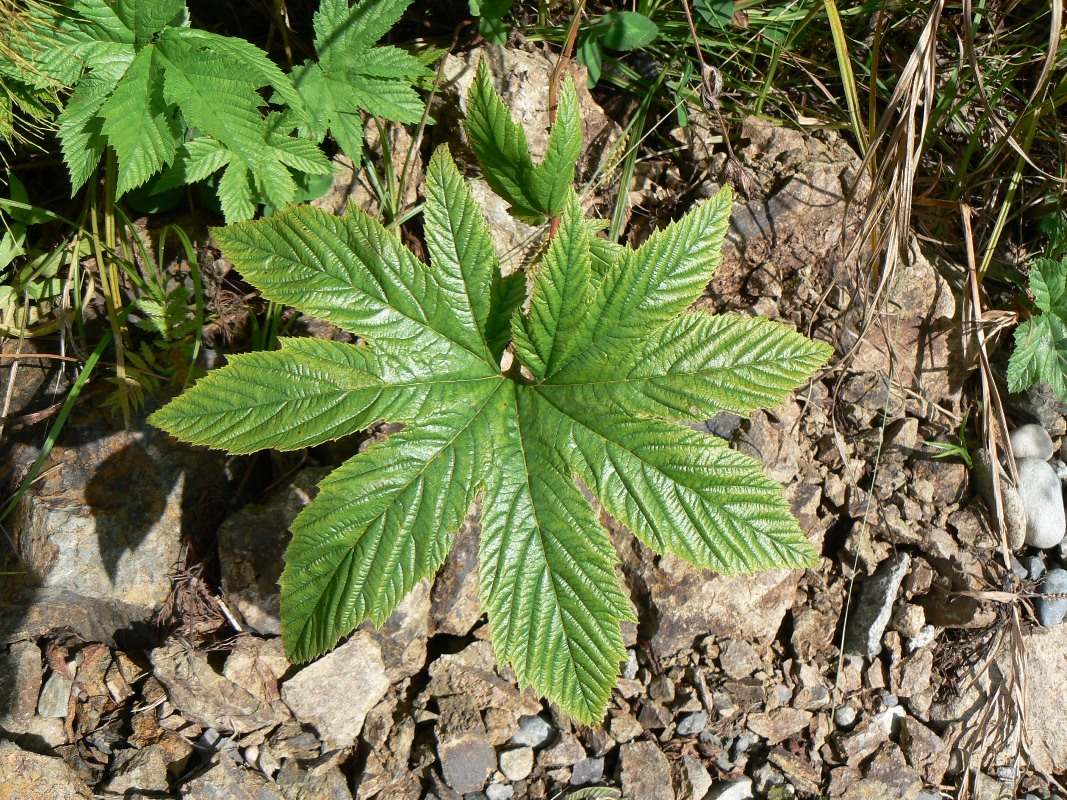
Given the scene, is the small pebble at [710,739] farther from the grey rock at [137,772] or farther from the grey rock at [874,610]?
the grey rock at [137,772]

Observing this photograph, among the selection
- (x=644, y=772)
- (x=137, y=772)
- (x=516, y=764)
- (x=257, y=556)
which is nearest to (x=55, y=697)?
(x=137, y=772)

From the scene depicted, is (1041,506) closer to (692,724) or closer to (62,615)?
(692,724)

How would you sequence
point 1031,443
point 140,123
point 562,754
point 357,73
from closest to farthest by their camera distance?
point 140,123
point 357,73
point 562,754
point 1031,443

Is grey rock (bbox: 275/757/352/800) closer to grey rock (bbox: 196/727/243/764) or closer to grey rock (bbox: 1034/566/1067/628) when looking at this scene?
grey rock (bbox: 196/727/243/764)

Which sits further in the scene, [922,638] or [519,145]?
[922,638]

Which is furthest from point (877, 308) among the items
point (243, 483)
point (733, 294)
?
point (243, 483)

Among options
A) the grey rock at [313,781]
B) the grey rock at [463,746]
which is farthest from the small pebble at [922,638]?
the grey rock at [313,781]

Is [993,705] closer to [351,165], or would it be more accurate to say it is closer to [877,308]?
[877,308]
